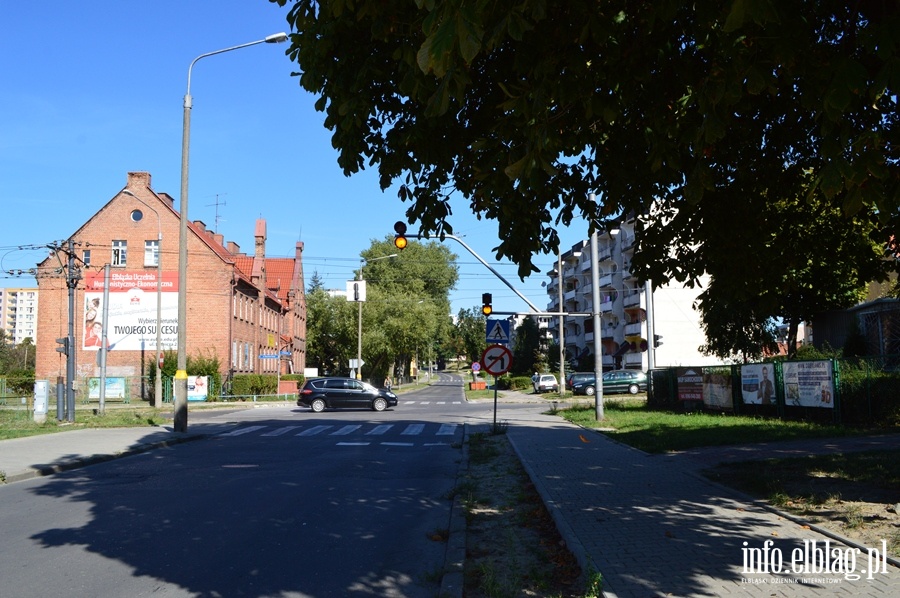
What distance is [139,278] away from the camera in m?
47.6

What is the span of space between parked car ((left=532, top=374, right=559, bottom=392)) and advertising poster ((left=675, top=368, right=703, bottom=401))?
1184 inches

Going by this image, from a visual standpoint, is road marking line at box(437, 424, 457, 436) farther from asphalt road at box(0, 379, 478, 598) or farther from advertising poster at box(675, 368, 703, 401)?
advertising poster at box(675, 368, 703, 401)

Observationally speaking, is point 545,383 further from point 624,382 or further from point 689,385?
point 689,385

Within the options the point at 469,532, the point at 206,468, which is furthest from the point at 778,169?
the point at 206,468

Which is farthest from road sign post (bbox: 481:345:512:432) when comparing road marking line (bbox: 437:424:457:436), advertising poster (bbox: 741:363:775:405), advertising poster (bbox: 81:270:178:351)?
advertising poster (bbox: 81:270:178:351)

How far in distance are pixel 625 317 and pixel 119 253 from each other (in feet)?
144

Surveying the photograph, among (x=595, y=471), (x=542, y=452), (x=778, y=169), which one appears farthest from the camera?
(x=542, y=452)

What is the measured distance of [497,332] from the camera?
764 inches

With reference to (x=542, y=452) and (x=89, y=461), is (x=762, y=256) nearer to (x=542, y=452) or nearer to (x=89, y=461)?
(x=542, y=452)

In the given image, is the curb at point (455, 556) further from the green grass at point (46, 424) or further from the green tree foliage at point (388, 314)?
the green tree foliage at point (388, 314)

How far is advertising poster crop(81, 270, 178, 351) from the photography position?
47156 millimetres

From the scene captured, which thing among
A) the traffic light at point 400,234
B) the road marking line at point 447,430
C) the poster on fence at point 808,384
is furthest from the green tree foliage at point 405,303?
the traffic light at point 400,234

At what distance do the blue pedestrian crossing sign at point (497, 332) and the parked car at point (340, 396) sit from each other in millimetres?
16775

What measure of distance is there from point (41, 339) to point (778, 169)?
163ft
